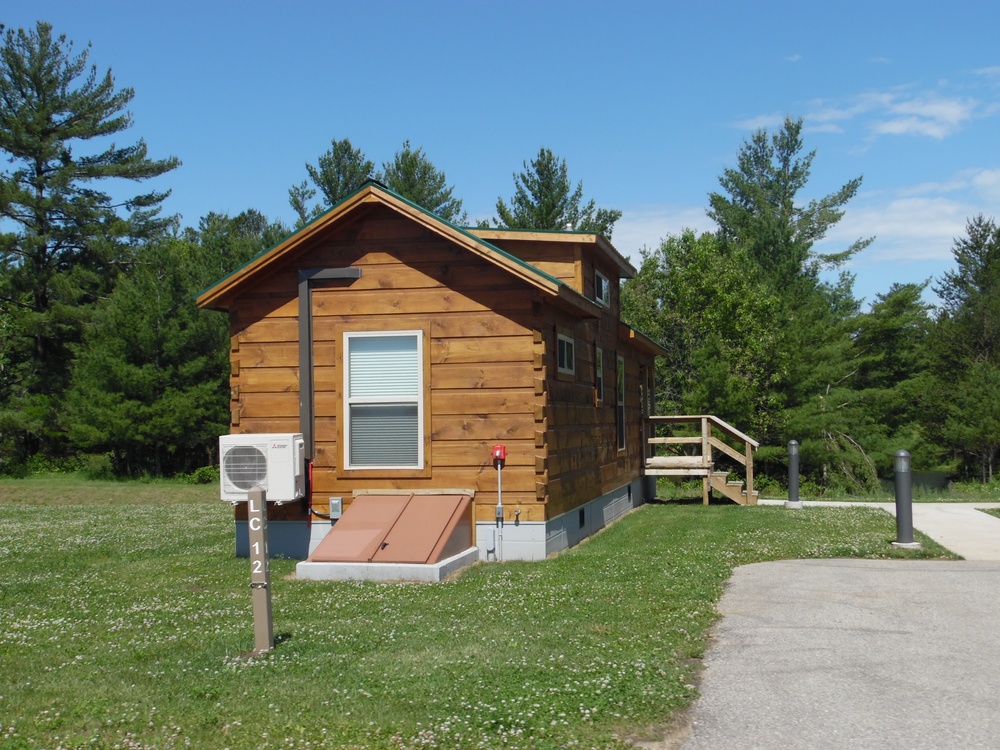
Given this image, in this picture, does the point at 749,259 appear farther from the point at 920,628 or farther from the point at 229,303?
the point at 920,628

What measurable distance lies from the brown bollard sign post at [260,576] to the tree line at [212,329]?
28546 mm

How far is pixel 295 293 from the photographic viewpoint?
13156mm

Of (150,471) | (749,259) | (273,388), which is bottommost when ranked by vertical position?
(150,471)

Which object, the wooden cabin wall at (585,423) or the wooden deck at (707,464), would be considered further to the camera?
the wooden deck at (707,464)

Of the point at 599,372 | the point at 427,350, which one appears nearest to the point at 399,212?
the point at 427,350

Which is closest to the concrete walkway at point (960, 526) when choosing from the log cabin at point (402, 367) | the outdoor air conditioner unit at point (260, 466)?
the log cabin at point (402, 367)

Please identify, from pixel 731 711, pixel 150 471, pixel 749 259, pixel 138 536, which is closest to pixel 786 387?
pixel 749 259

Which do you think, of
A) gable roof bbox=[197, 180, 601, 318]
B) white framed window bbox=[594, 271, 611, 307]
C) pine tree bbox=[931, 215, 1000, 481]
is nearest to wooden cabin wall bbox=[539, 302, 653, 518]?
white framed window bbox=[594, 271, 611, 307]

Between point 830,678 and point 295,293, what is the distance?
878 cm

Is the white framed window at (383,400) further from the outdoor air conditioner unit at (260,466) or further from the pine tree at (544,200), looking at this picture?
the pine tree at (544,200)

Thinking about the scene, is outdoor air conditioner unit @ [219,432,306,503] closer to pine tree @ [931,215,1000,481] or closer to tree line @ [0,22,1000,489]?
tree line @ [0,22,1000,489]

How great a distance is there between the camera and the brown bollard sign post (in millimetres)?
7344

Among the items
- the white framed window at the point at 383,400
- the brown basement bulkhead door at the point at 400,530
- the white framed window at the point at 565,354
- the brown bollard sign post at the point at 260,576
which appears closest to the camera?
the brown bollard sign post at the point at 260,576

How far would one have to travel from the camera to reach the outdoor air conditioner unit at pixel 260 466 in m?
9.06
